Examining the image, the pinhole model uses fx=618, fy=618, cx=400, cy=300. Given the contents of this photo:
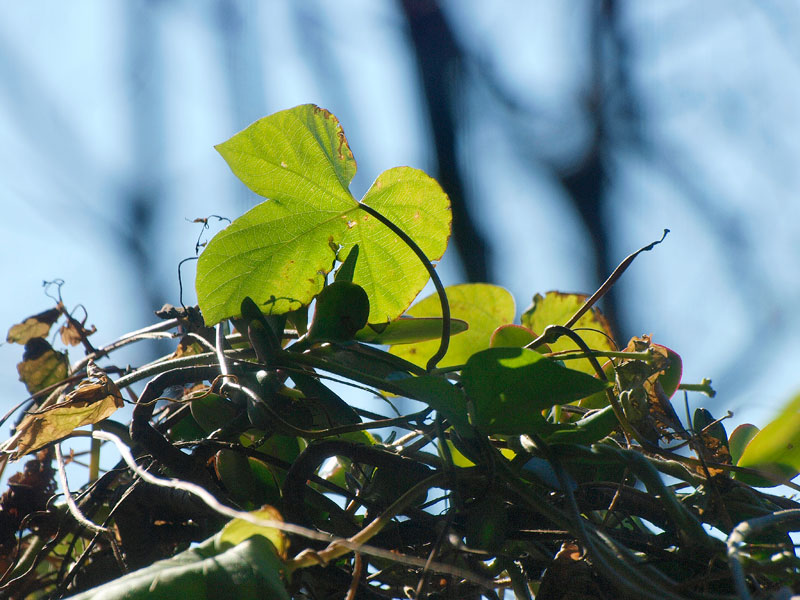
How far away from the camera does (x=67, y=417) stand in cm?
40

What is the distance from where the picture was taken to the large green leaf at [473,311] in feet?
1.60

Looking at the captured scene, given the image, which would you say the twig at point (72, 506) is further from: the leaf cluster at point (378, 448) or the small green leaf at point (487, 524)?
the small green leaf at point (487, 524)

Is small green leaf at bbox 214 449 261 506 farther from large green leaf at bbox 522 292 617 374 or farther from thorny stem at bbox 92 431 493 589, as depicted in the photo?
large green leaf at bbox 522 292 617 374

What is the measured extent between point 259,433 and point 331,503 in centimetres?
7

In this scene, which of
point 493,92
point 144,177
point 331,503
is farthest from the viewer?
point 144,177

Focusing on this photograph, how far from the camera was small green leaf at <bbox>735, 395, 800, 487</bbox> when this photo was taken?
0.33 metres

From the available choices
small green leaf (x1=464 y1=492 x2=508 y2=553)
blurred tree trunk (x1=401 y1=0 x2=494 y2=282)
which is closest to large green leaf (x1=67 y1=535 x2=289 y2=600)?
small green leaf (x1=464 y1=492 x2=508 y2=553)

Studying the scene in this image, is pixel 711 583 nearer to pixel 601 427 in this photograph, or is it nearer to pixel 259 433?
pixel 601 427

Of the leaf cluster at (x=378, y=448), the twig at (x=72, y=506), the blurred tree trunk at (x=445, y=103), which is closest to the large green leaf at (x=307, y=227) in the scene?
the leaf cluster at (x=378, y=448)

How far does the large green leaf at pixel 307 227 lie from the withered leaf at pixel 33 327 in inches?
12.0

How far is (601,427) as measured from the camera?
1.06ft

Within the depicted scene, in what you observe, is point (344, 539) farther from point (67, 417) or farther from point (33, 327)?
point (33, 327)

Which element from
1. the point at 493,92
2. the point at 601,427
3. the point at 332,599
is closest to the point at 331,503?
the point at 332,599

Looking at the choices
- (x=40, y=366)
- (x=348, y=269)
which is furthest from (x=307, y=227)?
(x=40, y=366)
